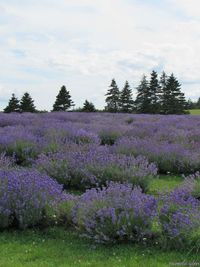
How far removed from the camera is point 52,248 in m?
4.83

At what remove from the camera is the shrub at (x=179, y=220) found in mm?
4602

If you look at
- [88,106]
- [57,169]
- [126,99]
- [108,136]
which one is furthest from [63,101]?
[57,169]

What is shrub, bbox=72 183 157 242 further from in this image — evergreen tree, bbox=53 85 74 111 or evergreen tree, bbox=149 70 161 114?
evergreen tree, bbox=149 70 161 114

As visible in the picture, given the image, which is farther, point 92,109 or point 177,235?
point 92,109

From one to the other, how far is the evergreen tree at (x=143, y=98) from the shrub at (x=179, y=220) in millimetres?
43052

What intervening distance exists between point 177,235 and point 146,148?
5190 mm

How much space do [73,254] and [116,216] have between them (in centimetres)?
61

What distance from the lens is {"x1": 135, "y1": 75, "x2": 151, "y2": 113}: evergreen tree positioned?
4878cm

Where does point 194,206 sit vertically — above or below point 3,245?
above

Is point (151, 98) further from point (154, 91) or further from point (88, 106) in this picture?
point (88, 106)

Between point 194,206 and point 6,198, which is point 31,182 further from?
point 194,206

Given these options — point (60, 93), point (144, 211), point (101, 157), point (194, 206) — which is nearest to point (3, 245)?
point (144, 211)

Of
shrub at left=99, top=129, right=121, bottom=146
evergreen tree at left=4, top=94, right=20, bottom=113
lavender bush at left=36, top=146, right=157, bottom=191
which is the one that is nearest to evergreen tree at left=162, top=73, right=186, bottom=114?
evergreen tree at left=4, top=94, right=20, bottom=113

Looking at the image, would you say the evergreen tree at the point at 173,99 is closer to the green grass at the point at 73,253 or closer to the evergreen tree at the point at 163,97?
the evergreen tree at the point at 163,97
